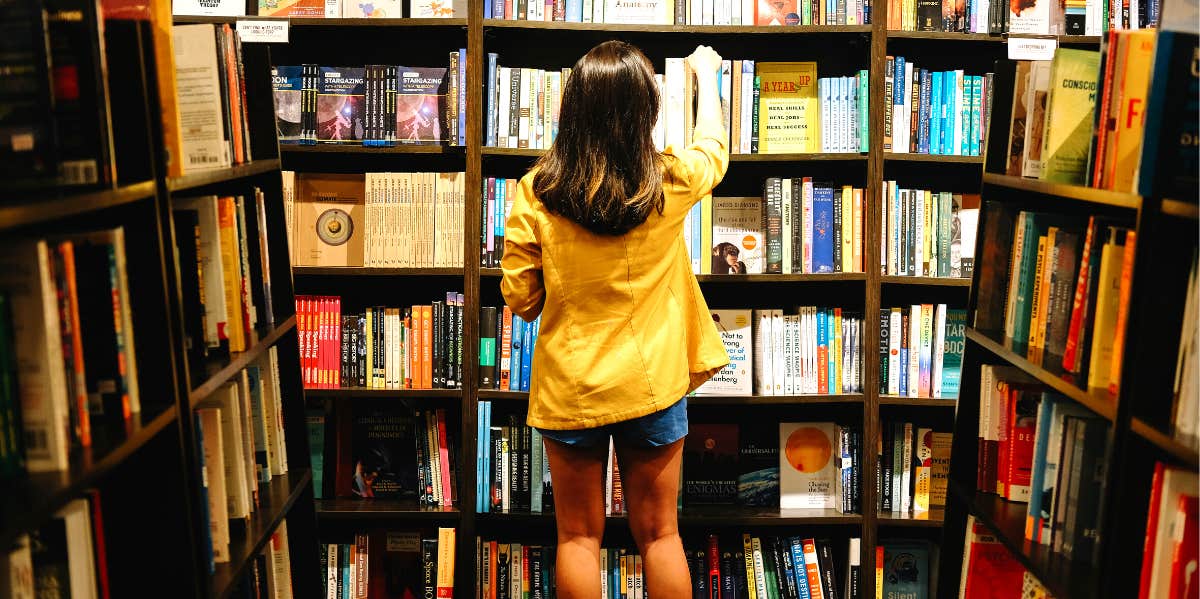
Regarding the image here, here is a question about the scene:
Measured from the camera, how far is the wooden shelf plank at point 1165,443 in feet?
4.23

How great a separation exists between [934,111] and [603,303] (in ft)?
4.17

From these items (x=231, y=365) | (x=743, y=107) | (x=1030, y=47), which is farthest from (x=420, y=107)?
(x=1030, y=47)

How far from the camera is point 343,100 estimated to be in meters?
2.95

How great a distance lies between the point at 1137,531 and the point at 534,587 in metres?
1.93

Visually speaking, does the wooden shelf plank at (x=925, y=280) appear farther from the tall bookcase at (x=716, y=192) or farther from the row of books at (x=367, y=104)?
the row of books at (x=367, y=104)

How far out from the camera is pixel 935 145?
116 inches

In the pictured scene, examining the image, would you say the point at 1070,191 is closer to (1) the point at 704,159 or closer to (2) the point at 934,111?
(1) the point at 704,159

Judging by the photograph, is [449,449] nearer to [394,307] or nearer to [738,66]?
[394,307]

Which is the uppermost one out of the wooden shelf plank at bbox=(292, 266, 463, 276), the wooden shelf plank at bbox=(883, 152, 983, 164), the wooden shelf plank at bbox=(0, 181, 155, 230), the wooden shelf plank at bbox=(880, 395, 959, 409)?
the wooden shelf plank at bbox=(0, 181, 155, 230)

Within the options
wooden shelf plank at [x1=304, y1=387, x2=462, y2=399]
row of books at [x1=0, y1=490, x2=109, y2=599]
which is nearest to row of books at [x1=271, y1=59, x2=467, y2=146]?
wooden shelf plank at [x1=304, y1=387, x2=462, y2=399]

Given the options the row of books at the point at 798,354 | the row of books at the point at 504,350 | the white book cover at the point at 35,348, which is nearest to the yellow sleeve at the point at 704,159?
the row of books at the point at 798,354

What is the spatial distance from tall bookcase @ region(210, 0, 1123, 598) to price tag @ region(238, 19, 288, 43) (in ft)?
0.21

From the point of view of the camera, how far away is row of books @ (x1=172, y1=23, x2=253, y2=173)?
1850 millimetres

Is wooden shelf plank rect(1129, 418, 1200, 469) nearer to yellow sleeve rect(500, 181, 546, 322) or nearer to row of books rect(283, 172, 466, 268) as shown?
yellow sleeve rect(500, 181, 546, 322)
